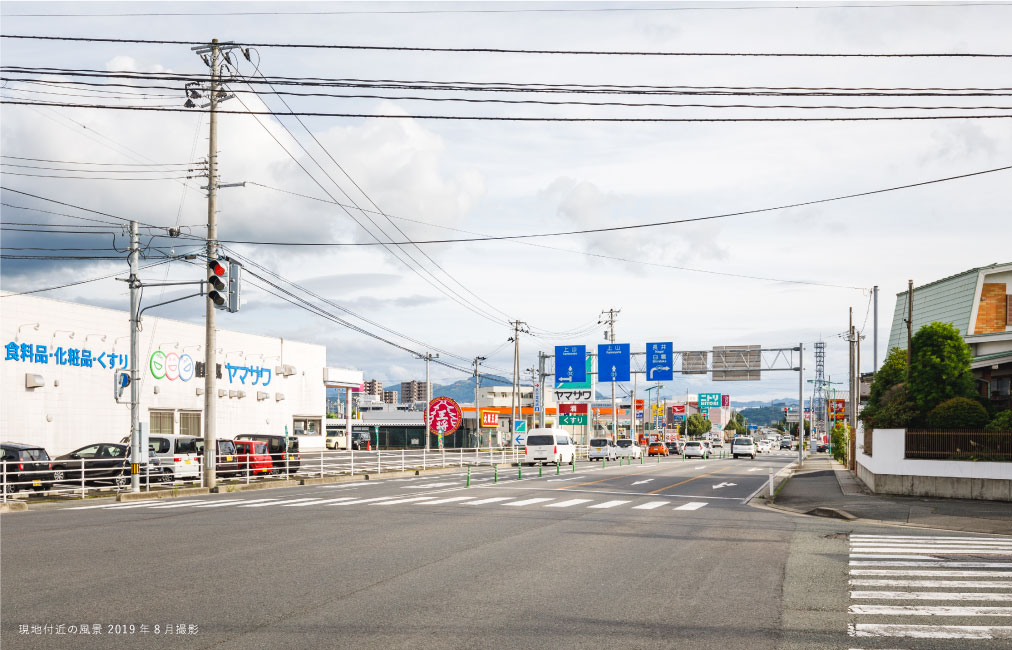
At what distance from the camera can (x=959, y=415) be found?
26.2 m

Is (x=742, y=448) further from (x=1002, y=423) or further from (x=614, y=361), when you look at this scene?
(x=1002, y=423)

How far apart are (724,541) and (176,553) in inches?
358

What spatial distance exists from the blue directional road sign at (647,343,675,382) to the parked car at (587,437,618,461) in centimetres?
959

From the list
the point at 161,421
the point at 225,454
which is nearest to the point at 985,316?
the point at 225,454

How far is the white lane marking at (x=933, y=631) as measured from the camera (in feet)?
26.1

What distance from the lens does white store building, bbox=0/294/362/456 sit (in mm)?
39875

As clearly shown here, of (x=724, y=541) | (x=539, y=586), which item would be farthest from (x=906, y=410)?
(x=539, y=586)

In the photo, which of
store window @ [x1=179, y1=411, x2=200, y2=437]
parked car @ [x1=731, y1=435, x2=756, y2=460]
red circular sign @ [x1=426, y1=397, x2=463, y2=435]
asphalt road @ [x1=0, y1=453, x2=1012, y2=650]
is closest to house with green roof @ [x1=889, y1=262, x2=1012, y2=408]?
asphalt road @ [x1=0, y1=453, x2=1012, y2=650]

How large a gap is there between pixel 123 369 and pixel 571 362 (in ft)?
119

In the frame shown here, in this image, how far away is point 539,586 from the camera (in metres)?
10.4

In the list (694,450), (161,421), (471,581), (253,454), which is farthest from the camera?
(694,450)

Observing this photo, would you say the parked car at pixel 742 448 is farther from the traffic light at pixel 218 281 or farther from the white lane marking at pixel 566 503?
the traffic light at pixel 218 281

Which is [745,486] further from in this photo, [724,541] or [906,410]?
[724,541]

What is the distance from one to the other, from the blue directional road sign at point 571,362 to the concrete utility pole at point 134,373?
115 feet
